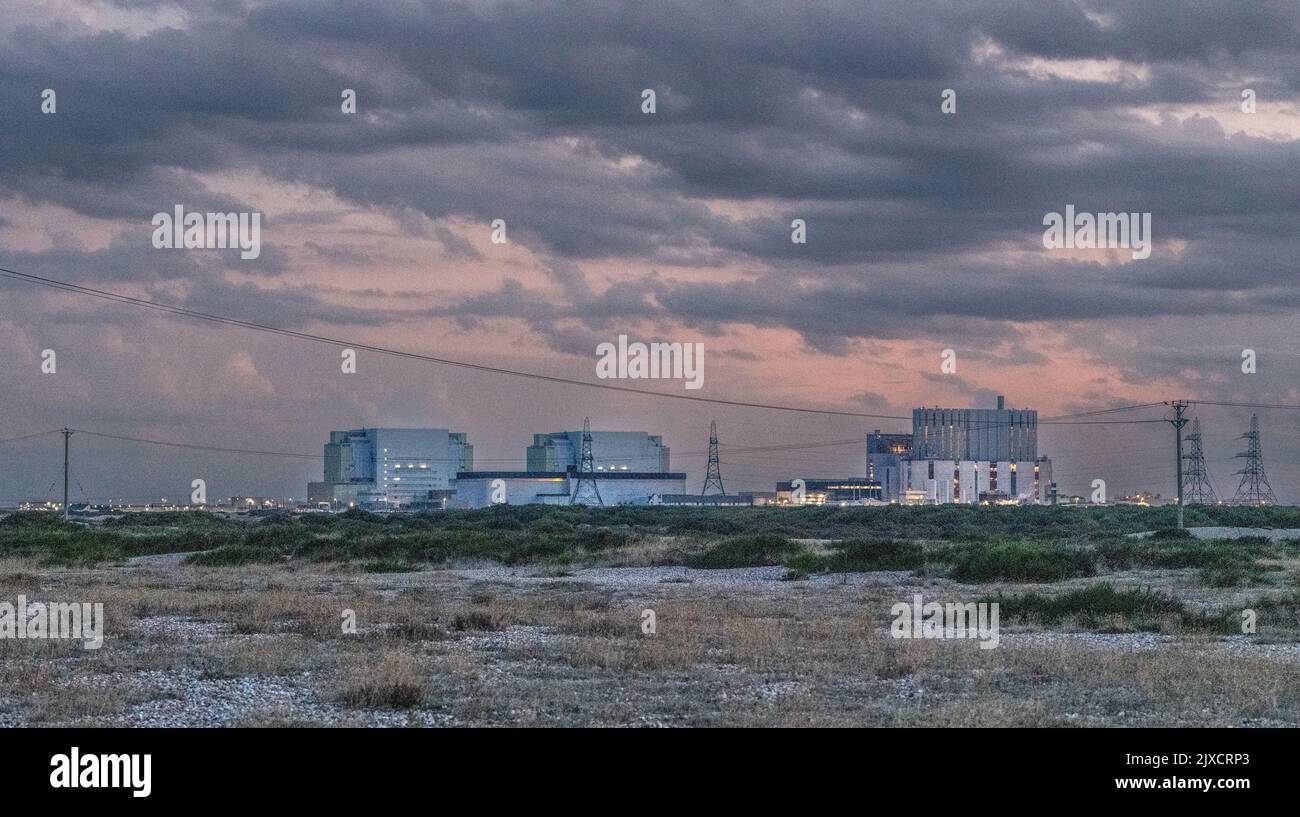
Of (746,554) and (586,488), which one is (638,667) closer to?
(746,554)

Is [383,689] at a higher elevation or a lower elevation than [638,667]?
higher

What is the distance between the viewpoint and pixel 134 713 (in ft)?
55.6

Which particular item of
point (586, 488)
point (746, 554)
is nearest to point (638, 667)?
point (746, 554)

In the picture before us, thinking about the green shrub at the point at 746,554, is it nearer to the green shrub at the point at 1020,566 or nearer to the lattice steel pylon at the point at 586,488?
the green shrub at the point at 1020,566

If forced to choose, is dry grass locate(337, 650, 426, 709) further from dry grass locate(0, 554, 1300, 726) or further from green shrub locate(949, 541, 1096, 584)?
green shrub locate(949, 541, 1096, 584)

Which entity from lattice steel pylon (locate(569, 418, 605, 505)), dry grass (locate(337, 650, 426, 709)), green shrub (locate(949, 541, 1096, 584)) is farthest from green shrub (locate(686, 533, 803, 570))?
lattice steel pylon (locate(569, 418, 605, 505))

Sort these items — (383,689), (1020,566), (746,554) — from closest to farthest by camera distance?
(383,689), (1020,566), (746,554)

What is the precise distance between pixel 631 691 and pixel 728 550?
1394 inches

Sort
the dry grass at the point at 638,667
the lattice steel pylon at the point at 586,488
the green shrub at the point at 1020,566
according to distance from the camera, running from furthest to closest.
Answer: the lattice steel pylon at the point at 586,488, the green shrub at the point at 1020,566, the dry grass at the point at 638,667

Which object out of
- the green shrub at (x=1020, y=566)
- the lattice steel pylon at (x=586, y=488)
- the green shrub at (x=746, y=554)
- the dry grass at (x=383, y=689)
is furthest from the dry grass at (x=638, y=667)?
the lattice steel pylon at (x=586, y=488)

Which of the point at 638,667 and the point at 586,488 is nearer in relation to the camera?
the point at 638,667
